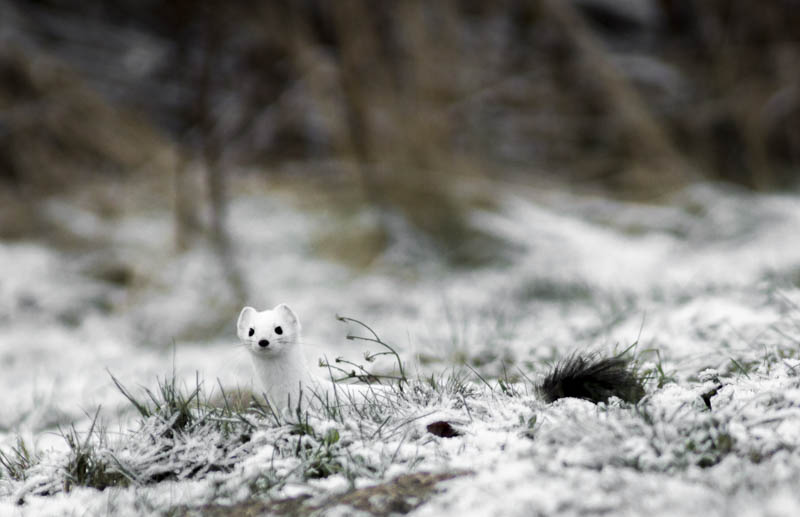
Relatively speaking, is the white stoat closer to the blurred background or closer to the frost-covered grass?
the frost-covered grass

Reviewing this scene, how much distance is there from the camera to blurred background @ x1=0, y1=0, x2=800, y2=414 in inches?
222

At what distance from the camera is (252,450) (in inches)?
84.8

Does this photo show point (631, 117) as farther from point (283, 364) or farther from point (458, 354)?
point (283, 364)

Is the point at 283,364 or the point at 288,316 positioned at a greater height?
the point at 288,316

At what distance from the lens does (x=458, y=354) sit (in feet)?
12.8

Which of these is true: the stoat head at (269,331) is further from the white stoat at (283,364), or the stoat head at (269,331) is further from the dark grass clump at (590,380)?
the dark grass clump at (590,380)

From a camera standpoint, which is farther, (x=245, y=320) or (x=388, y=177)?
(x=388, y=177)

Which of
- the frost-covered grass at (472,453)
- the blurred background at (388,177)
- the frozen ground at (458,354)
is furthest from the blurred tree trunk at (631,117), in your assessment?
the frost-covered grass at (472,453)

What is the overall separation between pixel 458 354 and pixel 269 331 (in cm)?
176

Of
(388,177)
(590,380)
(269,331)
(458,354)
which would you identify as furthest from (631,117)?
(269,331)

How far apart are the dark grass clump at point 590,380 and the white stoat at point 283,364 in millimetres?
669

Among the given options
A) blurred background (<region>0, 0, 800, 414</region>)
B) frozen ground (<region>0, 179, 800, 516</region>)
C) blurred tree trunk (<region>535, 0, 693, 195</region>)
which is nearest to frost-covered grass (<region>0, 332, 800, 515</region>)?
frozen ground (<region>0, 179, 800, 516</region>)

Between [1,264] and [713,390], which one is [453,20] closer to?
[1,264]

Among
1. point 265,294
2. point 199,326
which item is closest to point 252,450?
point 199,326
